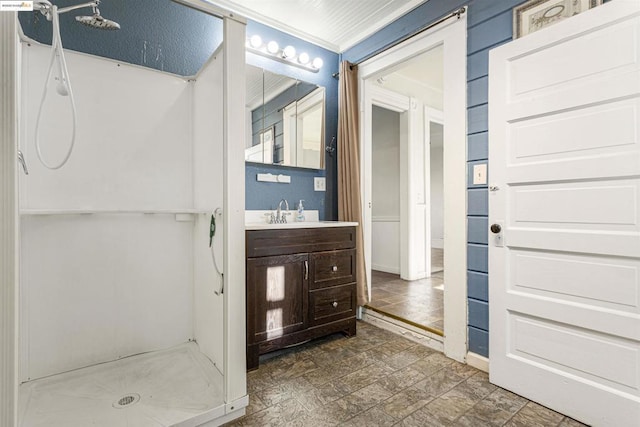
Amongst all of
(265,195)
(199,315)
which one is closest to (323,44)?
(265,195)

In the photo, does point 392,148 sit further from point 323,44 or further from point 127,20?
point 127,20

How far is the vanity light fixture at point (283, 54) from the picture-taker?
8.08 feet

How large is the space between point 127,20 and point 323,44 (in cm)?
162

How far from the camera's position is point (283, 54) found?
103 inches

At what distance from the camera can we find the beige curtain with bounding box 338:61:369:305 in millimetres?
2672

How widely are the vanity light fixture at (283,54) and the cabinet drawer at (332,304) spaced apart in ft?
6.44

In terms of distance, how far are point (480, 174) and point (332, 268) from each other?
3.92 ft

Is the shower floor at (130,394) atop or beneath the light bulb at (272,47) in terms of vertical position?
beneath

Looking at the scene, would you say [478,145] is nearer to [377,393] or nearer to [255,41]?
[377,393]

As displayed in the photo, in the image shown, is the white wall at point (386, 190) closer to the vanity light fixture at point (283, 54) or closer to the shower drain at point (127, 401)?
the vanity light fixture at point (283, 54)

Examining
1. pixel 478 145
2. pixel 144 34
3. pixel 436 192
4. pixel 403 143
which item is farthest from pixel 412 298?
pixel 436 192

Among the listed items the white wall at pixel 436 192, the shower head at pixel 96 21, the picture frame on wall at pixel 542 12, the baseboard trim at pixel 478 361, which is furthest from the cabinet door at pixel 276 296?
the white wall at pixel 436 192

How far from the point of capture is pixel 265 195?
2564 millimetres

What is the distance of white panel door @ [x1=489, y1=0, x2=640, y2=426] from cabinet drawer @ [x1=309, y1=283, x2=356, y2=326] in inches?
39.2
